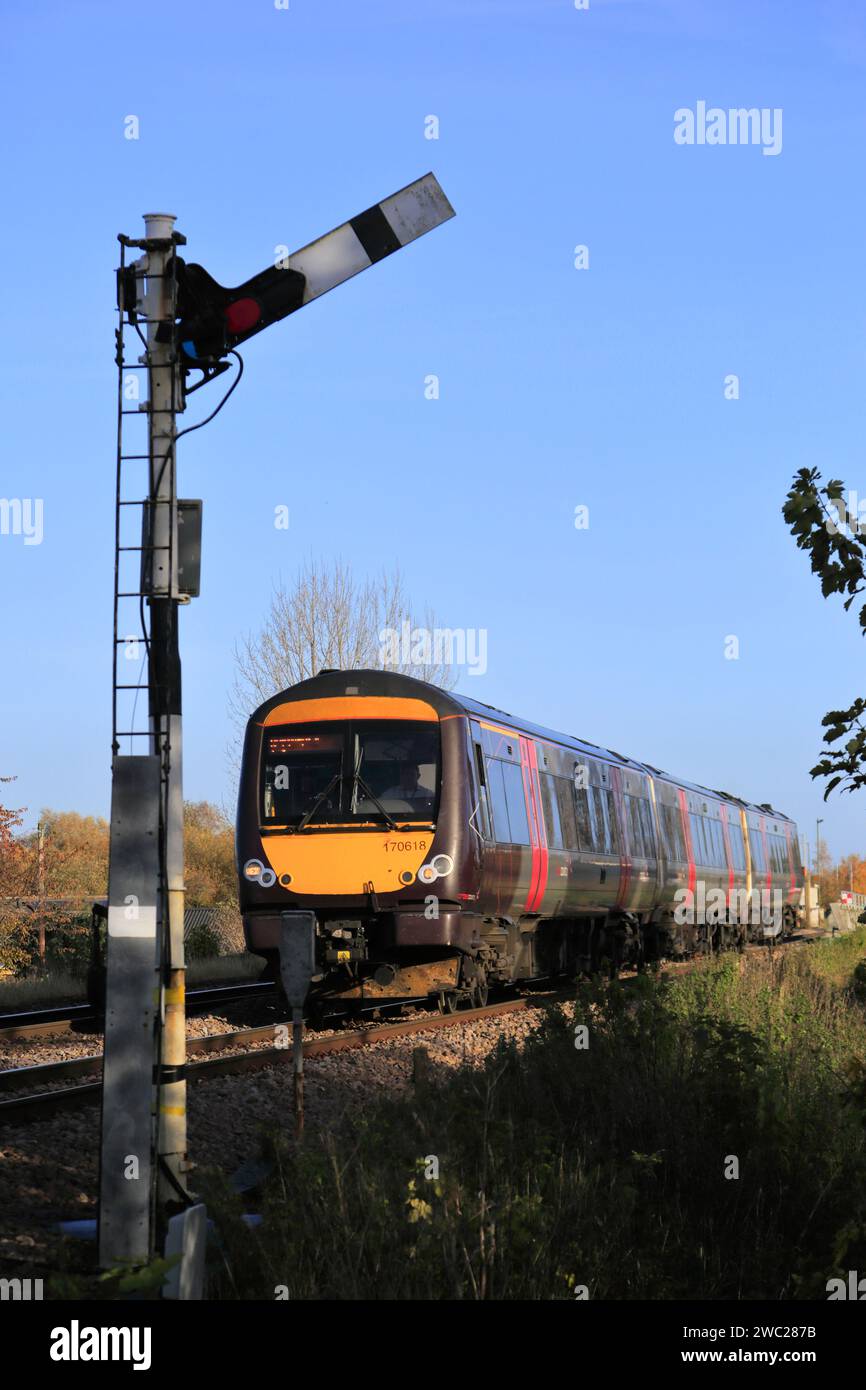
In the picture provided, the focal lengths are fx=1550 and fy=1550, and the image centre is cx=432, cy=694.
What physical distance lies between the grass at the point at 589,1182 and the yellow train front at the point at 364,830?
3.66 m

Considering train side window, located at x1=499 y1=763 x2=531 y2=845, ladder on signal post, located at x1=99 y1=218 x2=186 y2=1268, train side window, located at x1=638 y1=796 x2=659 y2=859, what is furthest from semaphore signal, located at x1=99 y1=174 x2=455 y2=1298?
train side window, located at x1=638 y1=796 x2=659 y2=859

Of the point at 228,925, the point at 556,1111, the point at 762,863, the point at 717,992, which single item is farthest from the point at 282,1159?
the point at 762,863

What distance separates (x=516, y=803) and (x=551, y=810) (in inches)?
64.9

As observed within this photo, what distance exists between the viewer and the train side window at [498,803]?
15438 millimetres

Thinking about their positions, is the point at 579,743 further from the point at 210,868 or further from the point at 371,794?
the point at 210,868

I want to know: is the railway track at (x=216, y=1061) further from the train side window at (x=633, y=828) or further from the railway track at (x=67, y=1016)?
the train side window at (x=633, y=828)

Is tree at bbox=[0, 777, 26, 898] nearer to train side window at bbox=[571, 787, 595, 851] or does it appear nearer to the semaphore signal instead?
train side window at bbox=[571, 787, 595, 851]

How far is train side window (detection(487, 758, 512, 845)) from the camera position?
15.4m

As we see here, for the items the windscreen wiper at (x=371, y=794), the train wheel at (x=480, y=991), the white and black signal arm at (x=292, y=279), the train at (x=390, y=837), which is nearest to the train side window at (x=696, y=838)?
the train at (x=390, y=837)

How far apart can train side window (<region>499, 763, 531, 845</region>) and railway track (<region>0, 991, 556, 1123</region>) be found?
1.95 metres

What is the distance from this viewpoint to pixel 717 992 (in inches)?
518
